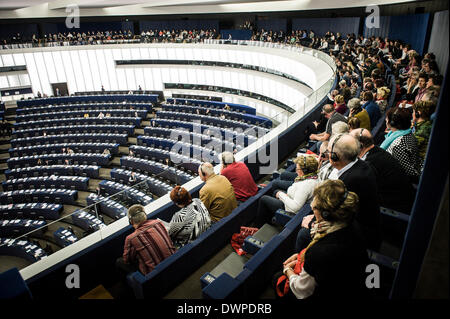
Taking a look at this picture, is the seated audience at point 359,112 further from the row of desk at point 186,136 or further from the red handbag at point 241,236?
the row of desk at point 186,136

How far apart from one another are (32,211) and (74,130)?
649 centimetres

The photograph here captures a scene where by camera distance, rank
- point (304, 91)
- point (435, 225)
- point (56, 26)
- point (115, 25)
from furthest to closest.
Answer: point (115, 25), point (56, 26), point (304, 91), point (435, 225)

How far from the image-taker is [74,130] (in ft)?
50.1

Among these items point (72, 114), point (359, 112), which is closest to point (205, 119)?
point (72, 114)

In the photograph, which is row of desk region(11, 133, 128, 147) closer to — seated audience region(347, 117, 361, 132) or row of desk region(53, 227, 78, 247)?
row of desk region(53, 227, 78, 247)

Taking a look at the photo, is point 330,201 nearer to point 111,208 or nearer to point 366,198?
point 366,198

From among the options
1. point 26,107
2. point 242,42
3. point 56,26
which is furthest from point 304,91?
point 56,26

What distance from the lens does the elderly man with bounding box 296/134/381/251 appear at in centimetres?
198

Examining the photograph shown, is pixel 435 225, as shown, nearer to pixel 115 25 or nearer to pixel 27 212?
pixel 27 212

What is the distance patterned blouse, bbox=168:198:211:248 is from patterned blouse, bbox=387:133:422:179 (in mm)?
1887

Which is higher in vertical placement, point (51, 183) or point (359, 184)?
point (359, 184)

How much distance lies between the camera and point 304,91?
44.1ft
